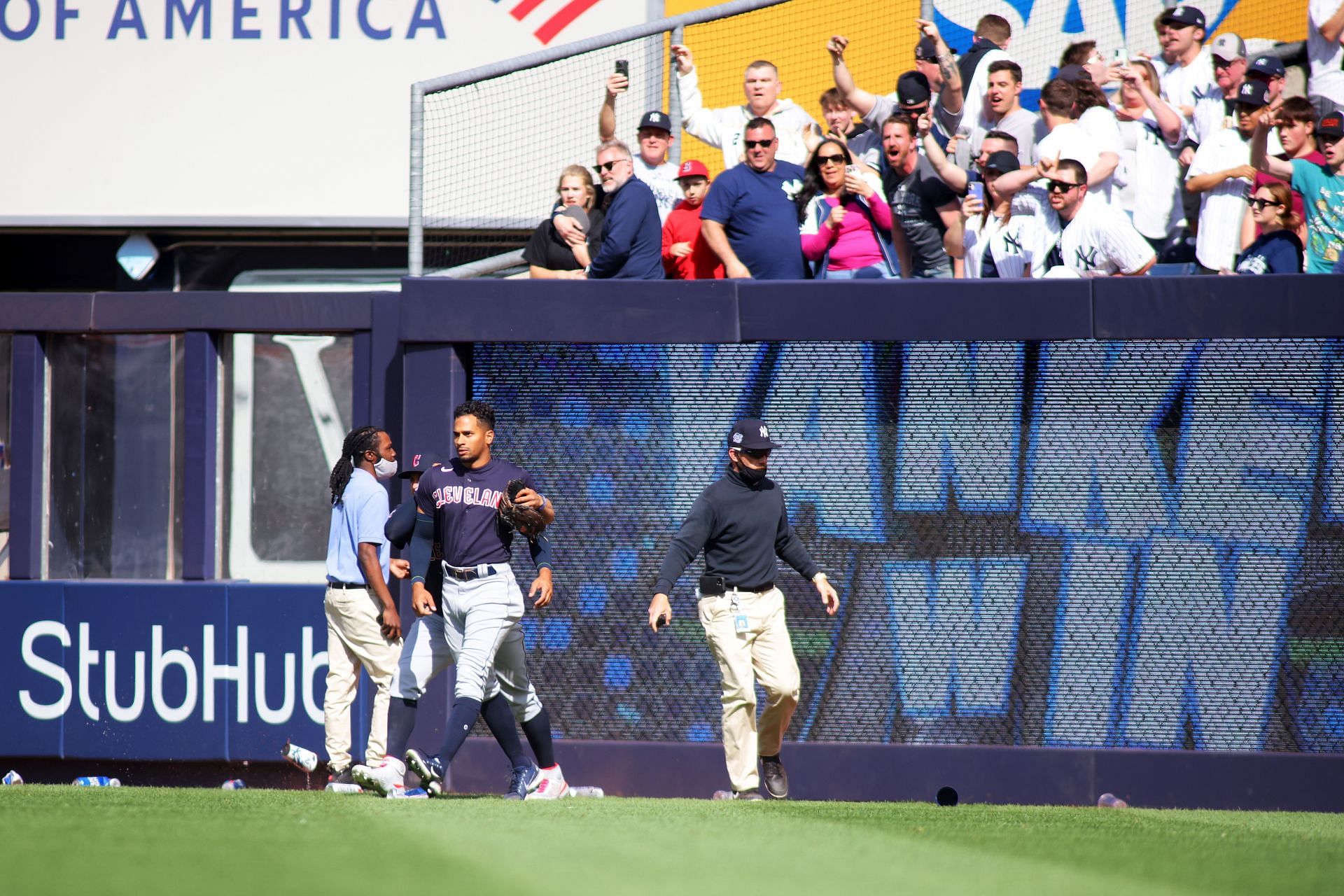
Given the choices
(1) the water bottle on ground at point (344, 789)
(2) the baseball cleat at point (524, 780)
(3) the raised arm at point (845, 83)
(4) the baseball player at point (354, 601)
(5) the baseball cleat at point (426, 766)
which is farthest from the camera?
(3) the raised arm at point (845, 83)

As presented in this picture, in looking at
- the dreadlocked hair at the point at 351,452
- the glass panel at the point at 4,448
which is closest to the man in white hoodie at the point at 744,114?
the dreadlocked hair at the point at 351,452

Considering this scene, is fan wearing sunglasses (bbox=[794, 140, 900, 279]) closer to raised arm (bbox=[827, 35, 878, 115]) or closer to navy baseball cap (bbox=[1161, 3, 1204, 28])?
raised arm (bbox=[827, 35, 878, 115])

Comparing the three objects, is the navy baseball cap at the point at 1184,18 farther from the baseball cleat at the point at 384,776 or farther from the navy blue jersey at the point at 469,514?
the baseball cleat at the point at 384,776

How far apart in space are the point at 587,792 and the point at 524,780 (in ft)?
2.75

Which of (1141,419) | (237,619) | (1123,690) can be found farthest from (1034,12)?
(237,619)

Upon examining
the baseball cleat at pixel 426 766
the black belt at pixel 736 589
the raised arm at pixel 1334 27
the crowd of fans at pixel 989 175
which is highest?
the raised arm at pixel 1334 27

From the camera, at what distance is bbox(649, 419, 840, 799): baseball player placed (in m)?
7.52

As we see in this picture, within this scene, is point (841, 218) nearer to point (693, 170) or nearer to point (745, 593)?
point (693, 170)

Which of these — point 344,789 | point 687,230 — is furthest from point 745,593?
point 687,230

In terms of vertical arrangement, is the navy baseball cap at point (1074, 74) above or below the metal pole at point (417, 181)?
above

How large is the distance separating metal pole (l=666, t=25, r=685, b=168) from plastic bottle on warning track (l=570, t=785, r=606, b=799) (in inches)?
156

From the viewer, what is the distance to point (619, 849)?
5461 millimetres

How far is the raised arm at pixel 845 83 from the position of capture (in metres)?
9.70

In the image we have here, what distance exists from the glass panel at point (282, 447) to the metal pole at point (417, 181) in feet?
2.55
